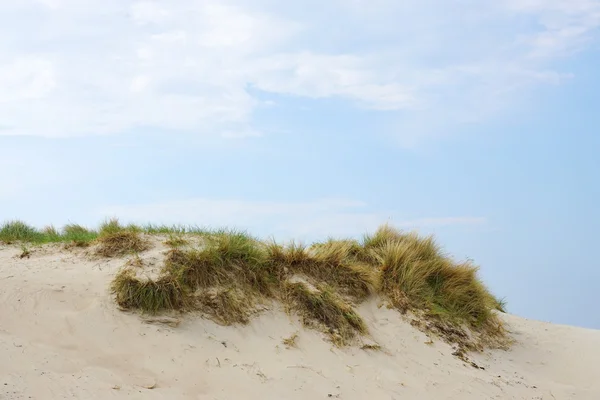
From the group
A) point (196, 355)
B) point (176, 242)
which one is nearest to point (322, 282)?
point (176, 242)

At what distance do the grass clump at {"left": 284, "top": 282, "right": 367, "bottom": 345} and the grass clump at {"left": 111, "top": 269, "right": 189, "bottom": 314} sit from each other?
4.50 feet

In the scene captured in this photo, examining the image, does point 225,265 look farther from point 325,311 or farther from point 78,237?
point 78,237

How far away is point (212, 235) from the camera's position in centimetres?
788

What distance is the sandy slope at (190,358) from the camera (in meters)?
5.41

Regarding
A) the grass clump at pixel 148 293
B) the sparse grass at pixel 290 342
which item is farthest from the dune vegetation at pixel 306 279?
the sparse grass at pixel 290 342

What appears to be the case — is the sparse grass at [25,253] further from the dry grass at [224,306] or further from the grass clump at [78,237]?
the dry grass at [224,306]

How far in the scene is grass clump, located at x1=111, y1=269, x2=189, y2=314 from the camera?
6445 millimetres

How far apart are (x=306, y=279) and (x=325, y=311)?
0.64m

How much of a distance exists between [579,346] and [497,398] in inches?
113

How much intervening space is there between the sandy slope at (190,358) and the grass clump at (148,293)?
0.49 ft

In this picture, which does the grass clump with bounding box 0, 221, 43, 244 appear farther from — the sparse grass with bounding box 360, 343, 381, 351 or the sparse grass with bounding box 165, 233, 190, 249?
the sparse grass with bounding box 360, 343, 381, 351

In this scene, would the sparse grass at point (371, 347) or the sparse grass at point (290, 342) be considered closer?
the sparse grass at point (290, 342)

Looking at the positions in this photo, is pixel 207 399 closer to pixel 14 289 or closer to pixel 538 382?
pixel 14 289

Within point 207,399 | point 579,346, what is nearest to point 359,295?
point 207,399
